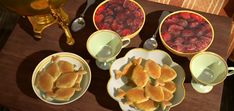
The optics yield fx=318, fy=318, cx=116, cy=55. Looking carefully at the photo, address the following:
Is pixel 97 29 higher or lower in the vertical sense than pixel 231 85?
higher

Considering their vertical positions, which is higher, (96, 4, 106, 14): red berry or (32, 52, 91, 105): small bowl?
(96, 4, 106, 14): red berry

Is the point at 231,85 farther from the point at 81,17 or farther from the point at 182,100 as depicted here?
the point at 81,17

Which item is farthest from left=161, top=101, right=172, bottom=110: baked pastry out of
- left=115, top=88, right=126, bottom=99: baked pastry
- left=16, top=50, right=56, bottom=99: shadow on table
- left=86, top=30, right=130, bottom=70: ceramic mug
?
left=16, top=50, right=56, bottom=99: shadow on table

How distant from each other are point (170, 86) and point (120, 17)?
0.39 metres

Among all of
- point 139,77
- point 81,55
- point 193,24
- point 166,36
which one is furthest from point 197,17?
point 81,55

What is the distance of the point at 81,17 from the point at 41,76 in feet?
1.11

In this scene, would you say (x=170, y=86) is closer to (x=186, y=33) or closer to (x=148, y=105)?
(x=148, y=105)

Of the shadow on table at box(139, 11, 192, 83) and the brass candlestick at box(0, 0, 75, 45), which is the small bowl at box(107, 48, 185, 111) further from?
the brass candlestick at box(0, 0, 75, 45)

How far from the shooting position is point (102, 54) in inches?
51.8

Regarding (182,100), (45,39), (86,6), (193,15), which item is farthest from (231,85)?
(45,39)

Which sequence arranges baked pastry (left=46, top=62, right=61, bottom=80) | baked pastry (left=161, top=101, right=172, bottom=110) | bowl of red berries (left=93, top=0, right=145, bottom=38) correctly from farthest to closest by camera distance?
bowl of red berries (left=93, top=0, right=145, bottom=38) → baked pastry (left=46, top=62, right=61, bottom=80) → baked pastry (left=161, top=101, right=172, bottom=110)

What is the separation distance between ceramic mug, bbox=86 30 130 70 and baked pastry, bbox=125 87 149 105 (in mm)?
163

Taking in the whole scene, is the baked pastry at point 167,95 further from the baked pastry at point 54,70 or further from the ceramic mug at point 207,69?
the baked pastry at point 54,70

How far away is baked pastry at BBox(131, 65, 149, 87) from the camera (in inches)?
47.0
